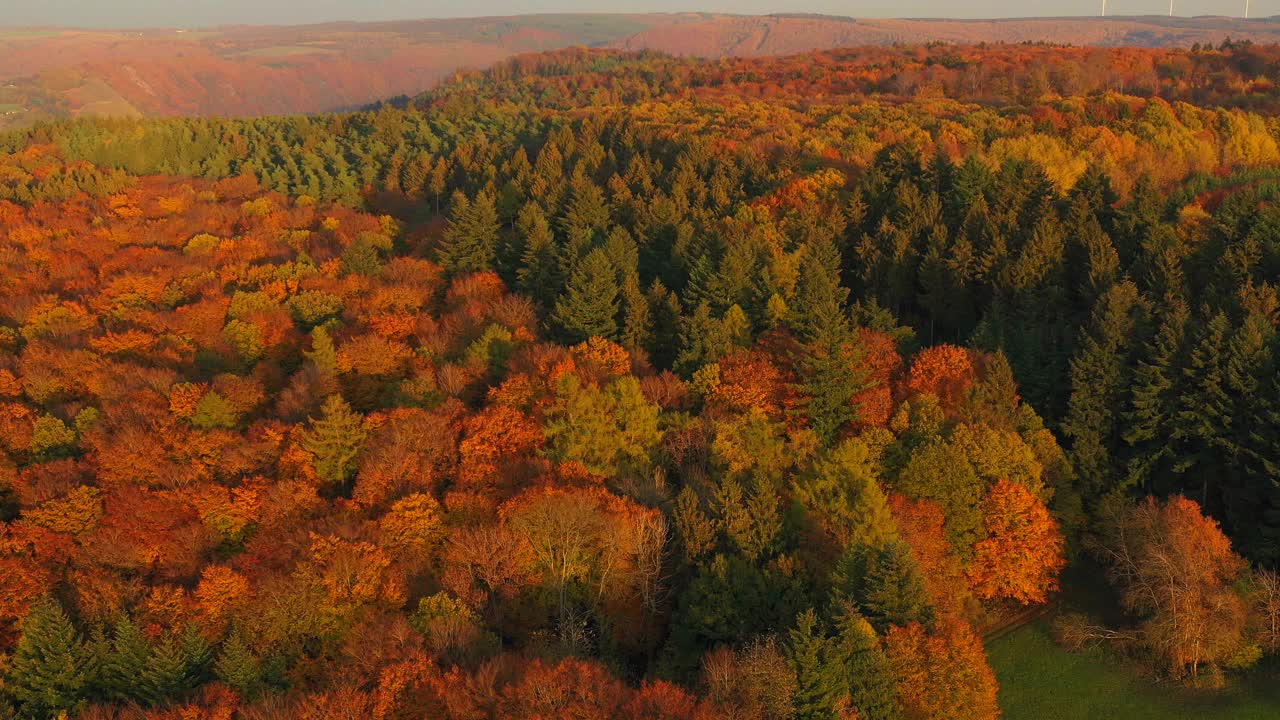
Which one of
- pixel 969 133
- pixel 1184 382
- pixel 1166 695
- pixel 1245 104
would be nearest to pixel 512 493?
pixel 1166 695

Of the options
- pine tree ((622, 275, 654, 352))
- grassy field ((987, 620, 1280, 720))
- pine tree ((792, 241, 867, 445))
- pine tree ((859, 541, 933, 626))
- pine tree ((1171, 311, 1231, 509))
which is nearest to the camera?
pine tree ((859, 541, 933, 626))

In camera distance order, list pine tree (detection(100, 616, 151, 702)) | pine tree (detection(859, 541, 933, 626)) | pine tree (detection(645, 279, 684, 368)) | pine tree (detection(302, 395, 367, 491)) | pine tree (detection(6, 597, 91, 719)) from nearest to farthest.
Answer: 1. pine tree (detection(859, 541, 933, 626))
2. pine tree (detection(6, 597, 91, 719))
3. pine tree (detection(100, 616, 151, 702))
4. pine tree (detection(302, 395, 367, 491))
5. pine tree (detection(645, 279, 684, 368))

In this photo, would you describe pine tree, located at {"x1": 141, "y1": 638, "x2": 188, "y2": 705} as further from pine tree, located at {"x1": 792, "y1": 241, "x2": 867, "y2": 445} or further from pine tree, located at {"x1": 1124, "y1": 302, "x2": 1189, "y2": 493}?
pine tree, located at {"x1": 1124, "y1": 302, "x2": 1189, "y2": 493}

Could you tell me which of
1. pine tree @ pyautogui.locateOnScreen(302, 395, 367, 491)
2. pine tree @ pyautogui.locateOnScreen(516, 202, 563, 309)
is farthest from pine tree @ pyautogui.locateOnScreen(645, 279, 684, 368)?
pine tree @ pyautogui.locateOnScreen(302, 395, 367, 491)

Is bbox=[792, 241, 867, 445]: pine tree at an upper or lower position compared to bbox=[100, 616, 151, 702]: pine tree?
upper

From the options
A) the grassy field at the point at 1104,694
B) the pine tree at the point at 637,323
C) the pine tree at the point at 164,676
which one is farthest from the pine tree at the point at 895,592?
the pine tree at the point at 637,323

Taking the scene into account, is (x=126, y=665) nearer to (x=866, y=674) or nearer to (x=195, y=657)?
(x=195, y=657)
